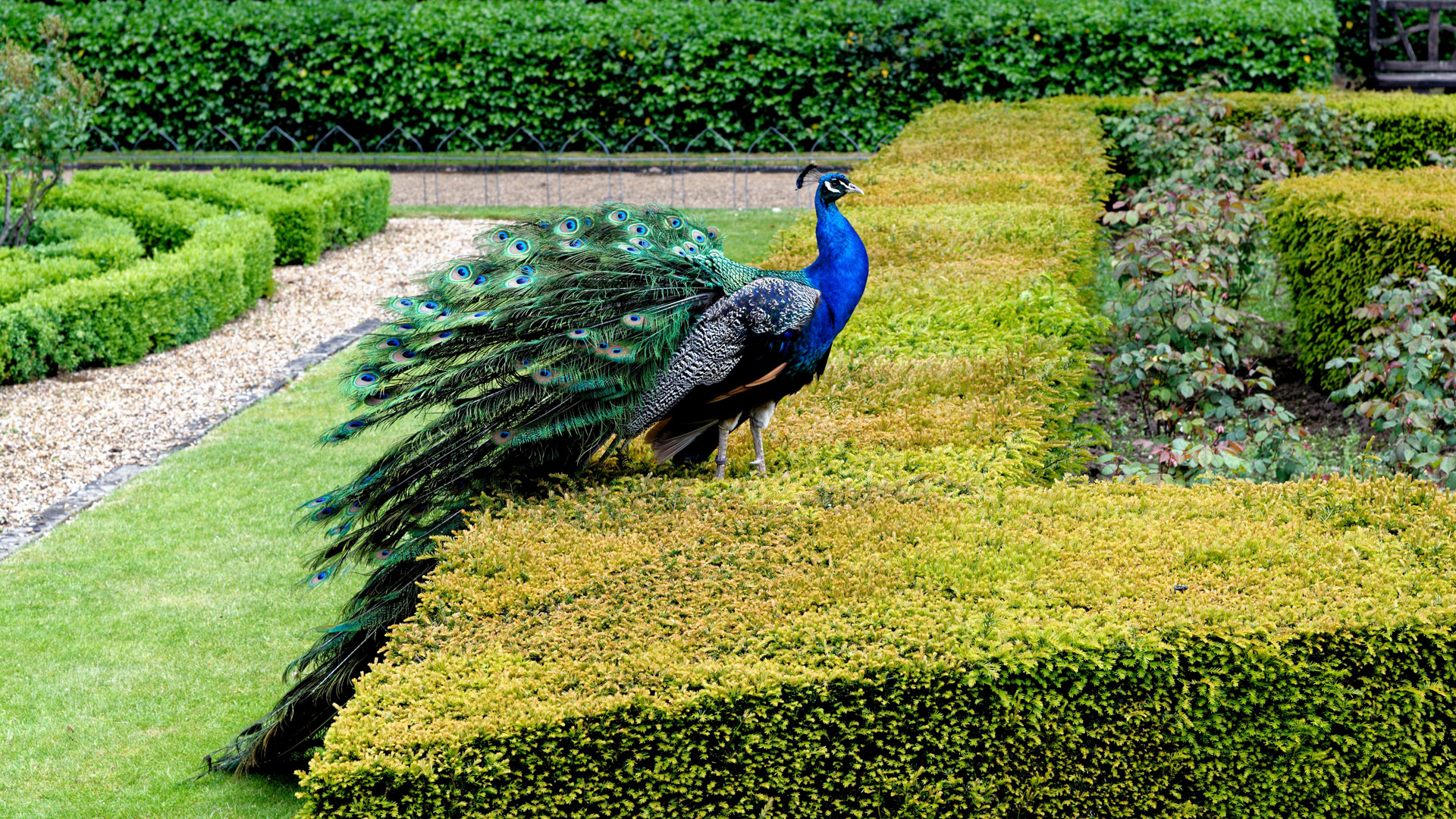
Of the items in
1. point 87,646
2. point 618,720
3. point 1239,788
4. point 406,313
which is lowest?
point 87,646

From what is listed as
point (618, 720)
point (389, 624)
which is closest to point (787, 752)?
point (618, 720)

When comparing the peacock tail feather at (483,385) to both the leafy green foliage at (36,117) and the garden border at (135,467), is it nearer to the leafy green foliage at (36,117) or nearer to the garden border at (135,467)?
the garden border at (135,467)

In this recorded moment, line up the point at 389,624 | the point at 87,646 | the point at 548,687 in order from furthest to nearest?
1. the point at 87,646
2. the point at 389,624
3. the point at 548,687

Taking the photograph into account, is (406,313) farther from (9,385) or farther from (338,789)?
(9,385)

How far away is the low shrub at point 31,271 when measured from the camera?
9117mm

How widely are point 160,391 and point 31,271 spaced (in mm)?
1499

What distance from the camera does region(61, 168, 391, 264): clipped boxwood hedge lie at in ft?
41.4

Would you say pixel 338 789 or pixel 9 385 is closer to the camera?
pixel 338 789

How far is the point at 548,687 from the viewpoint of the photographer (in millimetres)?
3359

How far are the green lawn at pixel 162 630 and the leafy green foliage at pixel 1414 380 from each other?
15.6 feet

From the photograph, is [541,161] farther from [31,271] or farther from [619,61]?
[31,271]

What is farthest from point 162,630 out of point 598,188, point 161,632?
point 598,188

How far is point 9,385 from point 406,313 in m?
5.64

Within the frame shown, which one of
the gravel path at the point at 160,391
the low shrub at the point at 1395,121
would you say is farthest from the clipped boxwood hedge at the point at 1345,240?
the gravel path at the point at 160,391
